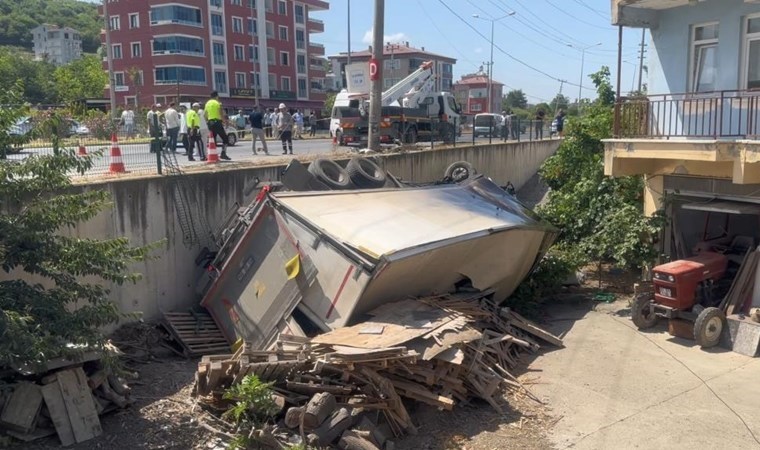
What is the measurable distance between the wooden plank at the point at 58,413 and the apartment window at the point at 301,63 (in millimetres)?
69663

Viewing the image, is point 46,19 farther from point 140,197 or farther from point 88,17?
point 140,197

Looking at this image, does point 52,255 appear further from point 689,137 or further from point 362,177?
point 689,137

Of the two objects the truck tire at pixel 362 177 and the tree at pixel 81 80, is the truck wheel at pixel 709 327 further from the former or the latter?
the tree at pixel 81 80

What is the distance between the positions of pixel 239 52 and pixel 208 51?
4.00 metres

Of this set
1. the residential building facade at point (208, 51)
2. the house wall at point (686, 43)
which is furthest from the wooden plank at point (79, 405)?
the residential building facade at point (208, 51)

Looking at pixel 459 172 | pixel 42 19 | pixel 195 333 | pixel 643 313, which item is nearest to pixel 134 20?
pixel 459 172

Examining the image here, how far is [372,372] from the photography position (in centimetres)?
692

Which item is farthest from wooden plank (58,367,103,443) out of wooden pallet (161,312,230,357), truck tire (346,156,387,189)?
truck tire (346,156,387,189)

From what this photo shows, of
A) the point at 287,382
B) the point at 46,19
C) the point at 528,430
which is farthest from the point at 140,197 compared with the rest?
the point at 46,19

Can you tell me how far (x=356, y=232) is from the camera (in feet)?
28.5

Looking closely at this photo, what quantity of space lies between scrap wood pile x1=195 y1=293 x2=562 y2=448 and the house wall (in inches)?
283

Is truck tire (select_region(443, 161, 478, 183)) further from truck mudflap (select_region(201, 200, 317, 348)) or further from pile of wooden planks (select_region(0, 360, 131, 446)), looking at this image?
pile of wooden planks (select_region(0, 360, 131, 446))

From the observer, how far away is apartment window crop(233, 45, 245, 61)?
65.9 meters

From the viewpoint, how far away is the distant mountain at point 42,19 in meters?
132
